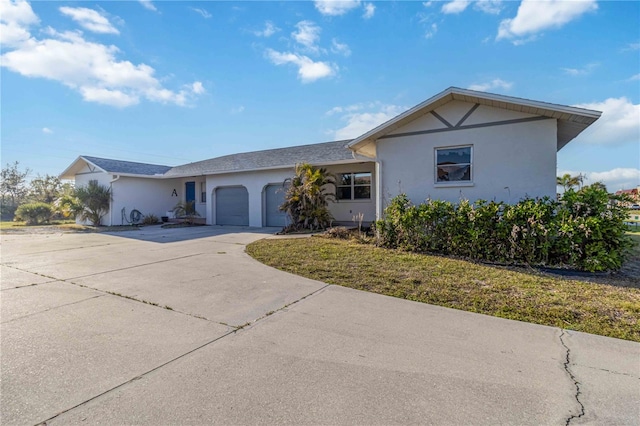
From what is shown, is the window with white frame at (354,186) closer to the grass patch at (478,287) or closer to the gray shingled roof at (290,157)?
the gray shingled roof at (290,157)

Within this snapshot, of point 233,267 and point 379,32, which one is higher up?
point 379,32

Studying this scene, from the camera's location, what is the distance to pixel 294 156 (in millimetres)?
16250

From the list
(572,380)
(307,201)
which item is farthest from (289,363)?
(307,201)

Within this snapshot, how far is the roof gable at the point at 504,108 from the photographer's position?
7.54 metres

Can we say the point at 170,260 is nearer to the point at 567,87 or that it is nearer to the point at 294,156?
the point at 294,156

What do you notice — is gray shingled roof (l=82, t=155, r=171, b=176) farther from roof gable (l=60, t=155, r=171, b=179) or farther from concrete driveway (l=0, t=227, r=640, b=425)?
concrete driveway (l=0, t=227, r=640, b=425)

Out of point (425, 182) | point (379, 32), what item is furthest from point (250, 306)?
point (379, 32)

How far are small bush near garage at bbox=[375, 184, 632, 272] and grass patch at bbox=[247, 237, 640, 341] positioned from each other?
66cm

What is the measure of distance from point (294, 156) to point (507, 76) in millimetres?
9980

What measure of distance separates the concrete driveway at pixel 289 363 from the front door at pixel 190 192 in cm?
1637

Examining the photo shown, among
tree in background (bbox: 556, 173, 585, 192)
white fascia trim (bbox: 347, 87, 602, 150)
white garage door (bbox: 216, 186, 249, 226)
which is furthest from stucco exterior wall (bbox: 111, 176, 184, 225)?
tree in background (bbox: 556, 173, 585, 192)

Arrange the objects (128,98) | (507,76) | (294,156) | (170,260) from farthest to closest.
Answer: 1. (128,98)
2. (294,156)
3. (507,76)
4. (170,260)

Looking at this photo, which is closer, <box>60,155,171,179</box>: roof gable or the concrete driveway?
the concrete driveway

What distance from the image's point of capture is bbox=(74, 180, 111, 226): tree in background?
698 inches
